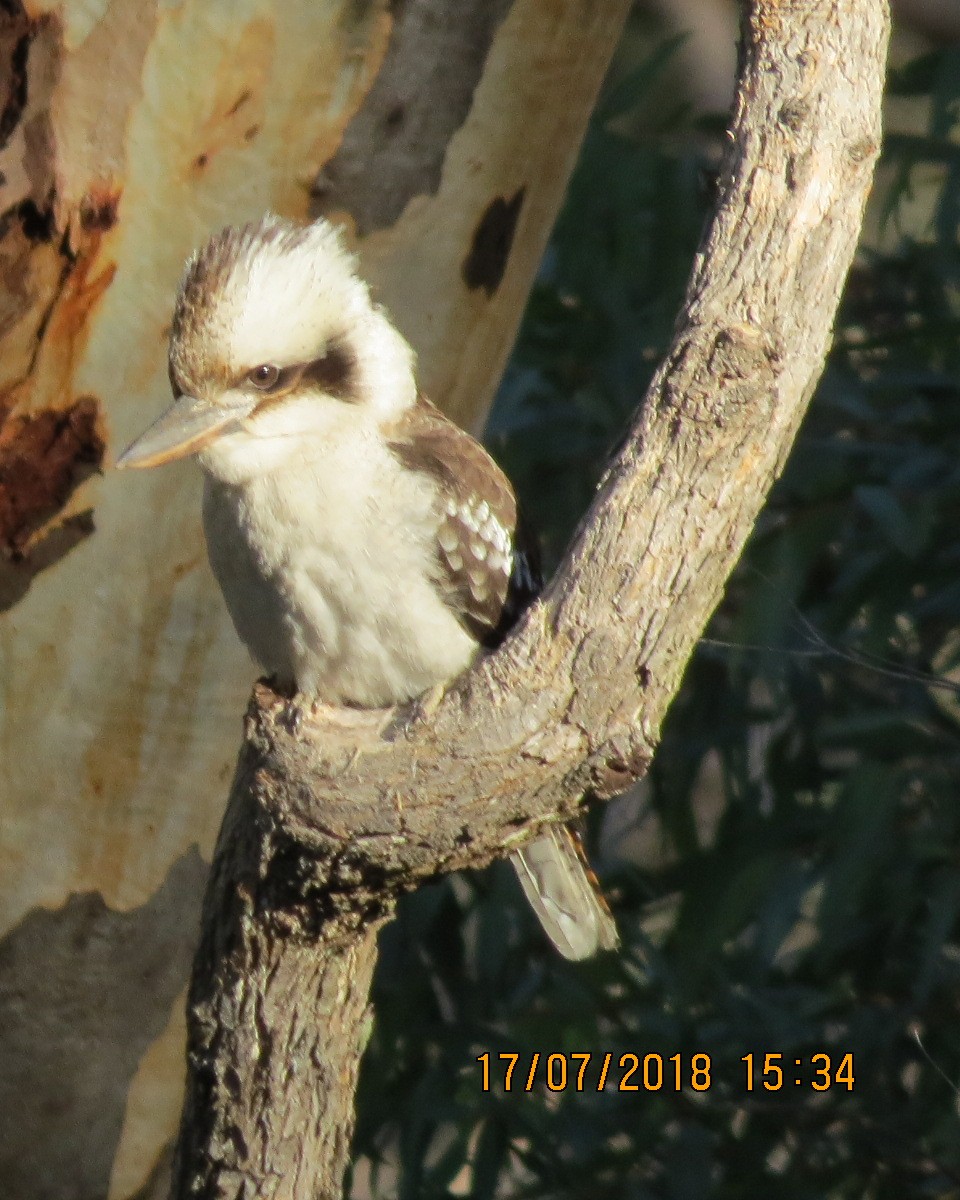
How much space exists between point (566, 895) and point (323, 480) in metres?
0.70

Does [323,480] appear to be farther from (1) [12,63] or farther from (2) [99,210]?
(1) [12,63]

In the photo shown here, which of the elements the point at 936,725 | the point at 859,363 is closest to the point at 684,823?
the point at 936,725

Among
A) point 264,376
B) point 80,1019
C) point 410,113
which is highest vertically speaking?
point 410,113

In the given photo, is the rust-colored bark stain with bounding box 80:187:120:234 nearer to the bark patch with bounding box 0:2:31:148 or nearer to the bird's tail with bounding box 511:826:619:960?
the bark patch with bounding box 0:2:31:148

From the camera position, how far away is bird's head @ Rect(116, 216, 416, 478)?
6.20 feet

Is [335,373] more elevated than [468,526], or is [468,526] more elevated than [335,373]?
[335,373]

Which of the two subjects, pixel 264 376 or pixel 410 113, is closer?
pixel 264 376

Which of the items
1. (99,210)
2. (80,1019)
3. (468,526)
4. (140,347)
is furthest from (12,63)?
(80,1019)

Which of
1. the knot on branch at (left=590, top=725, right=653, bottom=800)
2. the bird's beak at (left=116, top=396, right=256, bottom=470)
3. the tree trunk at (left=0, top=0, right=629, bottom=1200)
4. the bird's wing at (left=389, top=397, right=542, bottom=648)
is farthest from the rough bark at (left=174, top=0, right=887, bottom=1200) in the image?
the tree trunk at (left=0, top=0, right=629, bottom=1200)

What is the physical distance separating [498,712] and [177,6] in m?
1.06

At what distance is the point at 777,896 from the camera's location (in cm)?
290

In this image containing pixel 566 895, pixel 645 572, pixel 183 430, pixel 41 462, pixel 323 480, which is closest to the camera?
pixel 645 572
